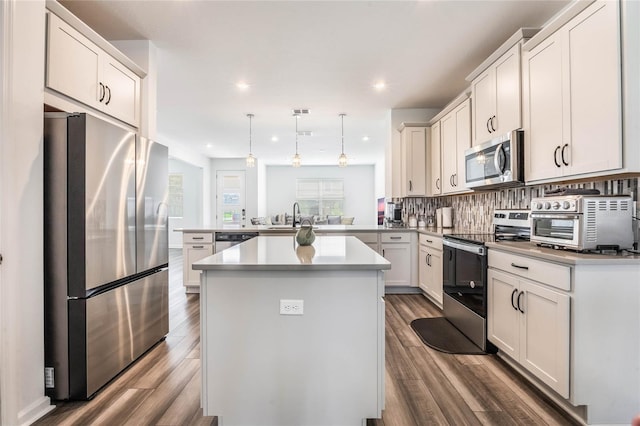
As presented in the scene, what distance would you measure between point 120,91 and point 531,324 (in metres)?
3.46

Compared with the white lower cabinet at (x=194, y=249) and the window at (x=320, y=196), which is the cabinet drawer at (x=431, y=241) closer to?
the white lower cabinet at (x=194, y=249)

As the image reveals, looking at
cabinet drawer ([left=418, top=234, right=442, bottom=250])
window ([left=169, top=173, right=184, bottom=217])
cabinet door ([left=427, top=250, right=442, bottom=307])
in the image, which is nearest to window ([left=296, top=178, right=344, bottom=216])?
window ([left=169, top=173, right=184, bottom=217])

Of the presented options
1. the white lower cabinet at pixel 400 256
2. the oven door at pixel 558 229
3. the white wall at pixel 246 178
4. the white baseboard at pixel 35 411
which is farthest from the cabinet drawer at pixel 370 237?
the white wall at pixel 246 178

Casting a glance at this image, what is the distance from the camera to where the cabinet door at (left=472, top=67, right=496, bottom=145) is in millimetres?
2697

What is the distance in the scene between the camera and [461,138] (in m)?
3.40

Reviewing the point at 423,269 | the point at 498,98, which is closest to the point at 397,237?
the point at 423,269

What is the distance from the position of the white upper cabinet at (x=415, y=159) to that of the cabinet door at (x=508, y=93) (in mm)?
1724

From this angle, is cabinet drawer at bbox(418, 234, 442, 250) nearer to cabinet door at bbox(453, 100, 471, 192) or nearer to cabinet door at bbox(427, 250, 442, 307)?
cabinet door at bbox(427, 250, 442, 307)

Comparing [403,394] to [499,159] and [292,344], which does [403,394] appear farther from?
[499,159]

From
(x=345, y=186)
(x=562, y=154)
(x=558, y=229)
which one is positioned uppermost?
(x=345, y=186)

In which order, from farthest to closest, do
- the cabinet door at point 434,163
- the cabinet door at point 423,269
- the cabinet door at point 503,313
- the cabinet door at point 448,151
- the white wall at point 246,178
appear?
the white wall at point 246,178 → the cabinet door at point 434,163 → the cabinet door at point 423,269 → the cabinet door at point 448,151 → the cabinet door at point 503,313

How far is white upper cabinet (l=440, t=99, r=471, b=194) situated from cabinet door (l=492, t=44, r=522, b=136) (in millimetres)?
602

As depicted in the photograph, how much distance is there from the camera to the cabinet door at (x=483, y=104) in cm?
270

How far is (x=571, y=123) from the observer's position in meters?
1.86
